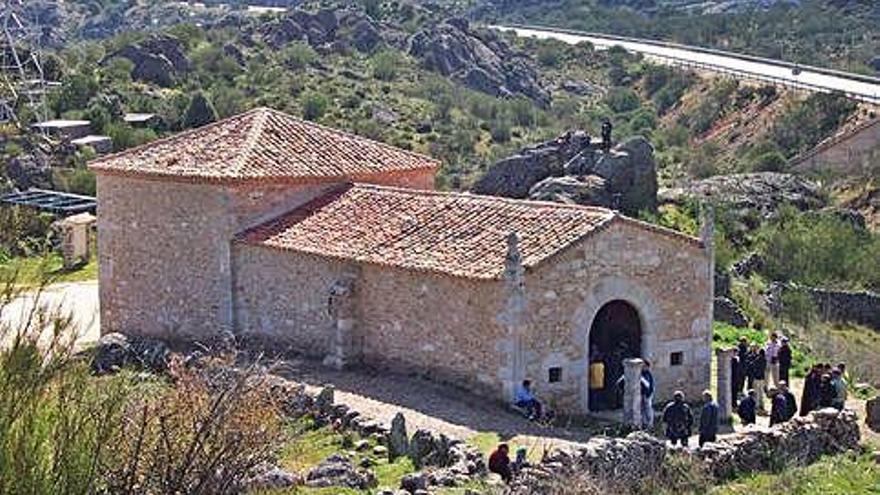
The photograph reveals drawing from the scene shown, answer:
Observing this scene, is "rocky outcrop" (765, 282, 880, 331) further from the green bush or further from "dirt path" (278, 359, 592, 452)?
"dirt path" (278, 359, 592, 452)

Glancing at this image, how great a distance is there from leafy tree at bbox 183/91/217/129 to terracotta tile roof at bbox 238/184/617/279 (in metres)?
32.2

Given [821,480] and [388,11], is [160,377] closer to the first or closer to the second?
[821,480]

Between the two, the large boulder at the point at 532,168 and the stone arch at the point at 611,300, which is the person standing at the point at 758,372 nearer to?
the stone arch at the point at 611,300

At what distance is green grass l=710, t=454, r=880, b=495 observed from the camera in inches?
713

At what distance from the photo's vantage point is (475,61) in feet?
269

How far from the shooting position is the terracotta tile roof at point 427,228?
23219 millimetres

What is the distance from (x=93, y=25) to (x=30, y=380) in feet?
408

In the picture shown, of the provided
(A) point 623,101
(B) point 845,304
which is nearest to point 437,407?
(B) point 845,304

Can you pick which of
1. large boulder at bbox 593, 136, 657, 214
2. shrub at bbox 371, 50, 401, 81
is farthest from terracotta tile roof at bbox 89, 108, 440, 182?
shrub at bbox 371, 50, 401, 81

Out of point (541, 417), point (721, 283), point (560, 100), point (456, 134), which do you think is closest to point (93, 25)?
point (560, 100)

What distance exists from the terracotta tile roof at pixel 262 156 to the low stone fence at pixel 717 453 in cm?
1102

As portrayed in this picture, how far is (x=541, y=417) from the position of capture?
2183cm

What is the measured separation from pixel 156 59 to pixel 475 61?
19.5 metres

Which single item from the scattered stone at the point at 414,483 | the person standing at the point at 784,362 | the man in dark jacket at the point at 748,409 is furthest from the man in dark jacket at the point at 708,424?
the person standing at the point at 784,362
